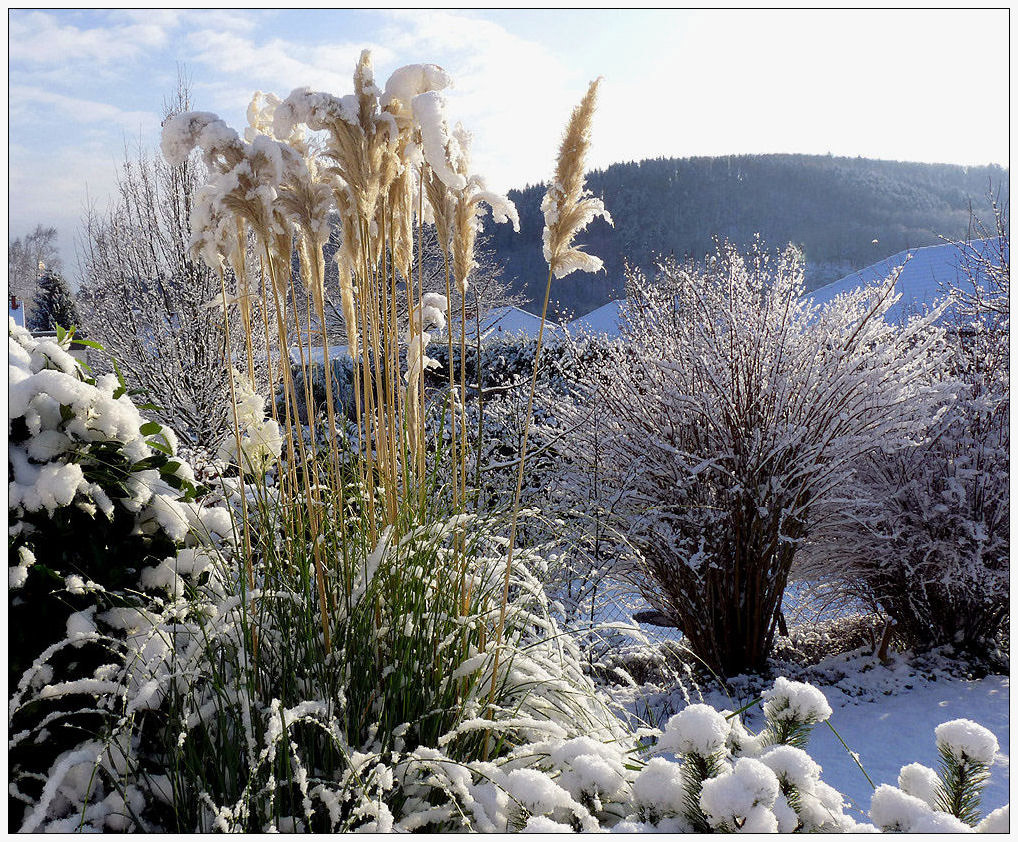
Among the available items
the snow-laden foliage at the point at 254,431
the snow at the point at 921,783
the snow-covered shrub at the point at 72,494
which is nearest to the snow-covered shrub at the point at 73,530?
the snow-covered shrub at the point at 72,494

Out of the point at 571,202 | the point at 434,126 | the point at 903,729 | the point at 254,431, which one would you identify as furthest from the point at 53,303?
the point at 903,729

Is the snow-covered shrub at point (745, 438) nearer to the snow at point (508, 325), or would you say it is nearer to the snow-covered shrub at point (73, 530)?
the snow-covered shrub at point (73, 530)

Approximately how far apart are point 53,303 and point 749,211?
31.0m

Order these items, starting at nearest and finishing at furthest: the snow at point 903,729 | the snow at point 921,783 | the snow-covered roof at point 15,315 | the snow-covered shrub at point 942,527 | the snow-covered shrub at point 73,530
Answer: the snow at point 921,783 → the snow-covered shrub at point 73,530 → the snow-covered roof at point 15,315 → the snow at point 903,729 → the snow-covered shrub at point 942,527

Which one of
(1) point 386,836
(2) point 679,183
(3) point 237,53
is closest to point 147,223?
(3) point 237,53

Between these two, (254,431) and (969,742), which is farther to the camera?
(254,431)

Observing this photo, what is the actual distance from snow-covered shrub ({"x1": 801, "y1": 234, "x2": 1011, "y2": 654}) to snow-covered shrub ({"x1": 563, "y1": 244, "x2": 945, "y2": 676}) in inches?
15.2

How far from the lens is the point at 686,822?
4.36 feet

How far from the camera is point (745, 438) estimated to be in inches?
170

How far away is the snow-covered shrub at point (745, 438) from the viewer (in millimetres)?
4309

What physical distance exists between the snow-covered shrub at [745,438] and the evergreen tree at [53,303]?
15095 millimetres

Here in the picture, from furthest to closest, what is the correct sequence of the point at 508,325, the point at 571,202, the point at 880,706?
the point at 508,325 → the point at 880,706 → the point at 571,202

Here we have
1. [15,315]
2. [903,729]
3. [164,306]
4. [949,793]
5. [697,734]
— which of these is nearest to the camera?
[697,734]

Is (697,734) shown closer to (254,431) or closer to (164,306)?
(254,431)
